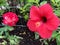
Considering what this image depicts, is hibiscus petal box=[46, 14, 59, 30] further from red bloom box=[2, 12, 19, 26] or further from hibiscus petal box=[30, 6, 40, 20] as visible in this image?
red bloom box=[2, 12, 19, 26]

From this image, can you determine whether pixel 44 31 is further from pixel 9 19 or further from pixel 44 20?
pixel 9 19

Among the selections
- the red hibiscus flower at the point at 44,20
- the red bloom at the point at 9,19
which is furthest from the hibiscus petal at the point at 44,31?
the red bloom at the point at 9,19

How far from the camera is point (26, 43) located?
78.0 inches

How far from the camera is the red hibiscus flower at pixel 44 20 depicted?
108cm

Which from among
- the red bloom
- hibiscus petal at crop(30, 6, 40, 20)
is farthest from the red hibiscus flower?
the red bloom

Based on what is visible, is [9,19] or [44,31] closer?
[44,31]

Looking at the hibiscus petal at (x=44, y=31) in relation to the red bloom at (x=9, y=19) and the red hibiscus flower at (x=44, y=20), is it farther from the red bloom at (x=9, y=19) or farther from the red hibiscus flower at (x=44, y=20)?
the red bloom at (x=9, y=19)

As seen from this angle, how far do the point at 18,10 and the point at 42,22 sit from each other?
110cm

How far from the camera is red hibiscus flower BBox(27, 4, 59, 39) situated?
1.08 metres

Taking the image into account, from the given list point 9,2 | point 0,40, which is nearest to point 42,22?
point 0,40

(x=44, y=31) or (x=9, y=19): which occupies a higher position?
(x=44, y=31)

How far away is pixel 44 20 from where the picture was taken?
1127 millimetres

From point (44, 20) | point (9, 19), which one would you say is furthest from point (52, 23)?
point (9, 19)

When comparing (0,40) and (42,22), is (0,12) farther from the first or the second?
(42,22)
